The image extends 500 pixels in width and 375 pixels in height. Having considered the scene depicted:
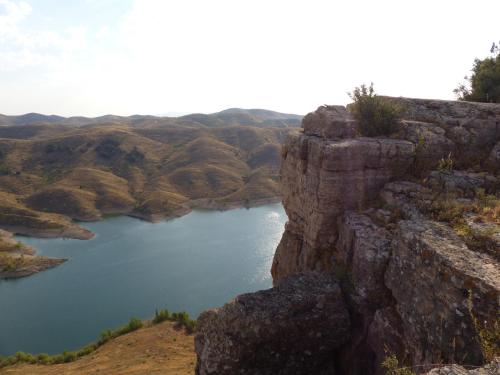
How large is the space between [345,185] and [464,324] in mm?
6882

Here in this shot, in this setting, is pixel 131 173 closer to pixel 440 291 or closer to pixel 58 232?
pixel 58 232

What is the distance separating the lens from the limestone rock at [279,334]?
459 inches

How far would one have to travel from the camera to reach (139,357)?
33.3 meters

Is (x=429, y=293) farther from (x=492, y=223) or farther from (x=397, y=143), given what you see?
(x=397, y=143)

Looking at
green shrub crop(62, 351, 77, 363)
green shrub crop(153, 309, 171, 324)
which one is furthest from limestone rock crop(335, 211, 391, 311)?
green shrub crop(62, 351, 77, 363)

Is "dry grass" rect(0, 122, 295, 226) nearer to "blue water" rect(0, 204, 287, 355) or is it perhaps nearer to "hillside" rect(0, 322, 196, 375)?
"blue water" rect(0, 204, 287, 355)

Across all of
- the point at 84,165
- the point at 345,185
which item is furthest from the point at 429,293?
the point at 84,165

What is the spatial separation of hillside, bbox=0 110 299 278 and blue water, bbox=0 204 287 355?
984 cm

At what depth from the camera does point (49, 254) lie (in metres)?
78.4

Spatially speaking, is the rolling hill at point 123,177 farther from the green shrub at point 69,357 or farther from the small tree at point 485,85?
the small tree at point 485,85

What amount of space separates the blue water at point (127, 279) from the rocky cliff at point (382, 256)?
4372 centimetres

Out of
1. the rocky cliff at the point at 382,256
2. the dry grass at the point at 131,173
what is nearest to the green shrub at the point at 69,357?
the rocky cliff at the point at 382,256

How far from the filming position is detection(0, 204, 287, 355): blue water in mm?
53309

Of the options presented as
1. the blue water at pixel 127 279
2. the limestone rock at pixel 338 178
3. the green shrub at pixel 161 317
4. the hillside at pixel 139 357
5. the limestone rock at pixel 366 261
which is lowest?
the blue water at pixel 127 279
